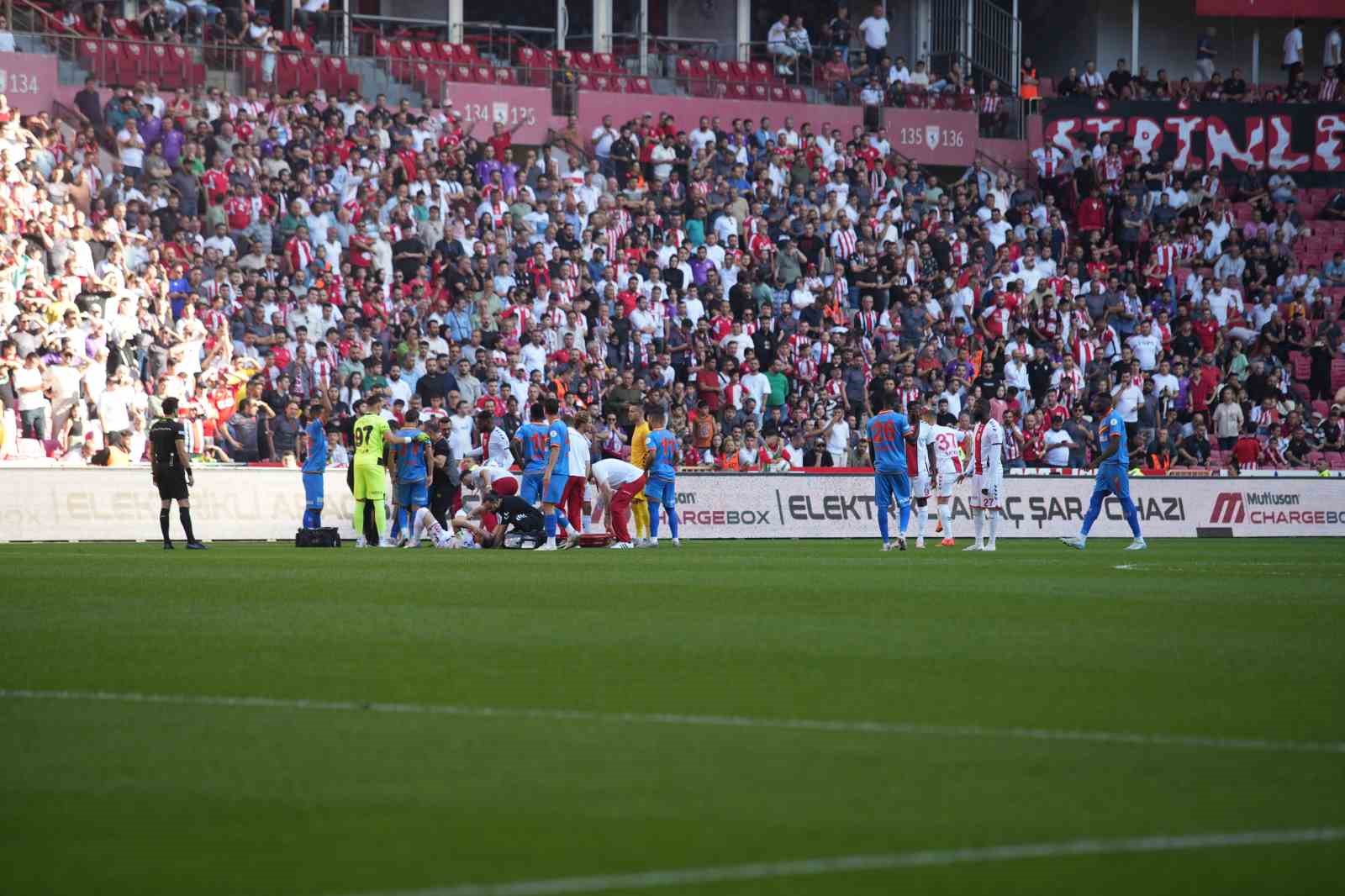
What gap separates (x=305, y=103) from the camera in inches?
1380

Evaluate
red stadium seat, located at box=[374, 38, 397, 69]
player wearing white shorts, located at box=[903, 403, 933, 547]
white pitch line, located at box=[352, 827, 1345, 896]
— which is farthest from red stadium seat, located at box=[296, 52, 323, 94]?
white pitch line, located at box=[352, 827, 1345, 896]

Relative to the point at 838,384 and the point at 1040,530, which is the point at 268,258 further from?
the point at 1040,530

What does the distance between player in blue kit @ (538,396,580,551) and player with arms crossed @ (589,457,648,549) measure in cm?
47

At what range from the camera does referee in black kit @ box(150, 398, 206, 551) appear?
76.8 ft

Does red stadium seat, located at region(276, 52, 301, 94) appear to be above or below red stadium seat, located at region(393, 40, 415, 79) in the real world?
below

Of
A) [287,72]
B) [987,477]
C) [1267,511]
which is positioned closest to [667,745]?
[987,477]

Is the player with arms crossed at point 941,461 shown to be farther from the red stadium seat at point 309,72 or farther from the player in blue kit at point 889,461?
the red stadium seat at point 309,72

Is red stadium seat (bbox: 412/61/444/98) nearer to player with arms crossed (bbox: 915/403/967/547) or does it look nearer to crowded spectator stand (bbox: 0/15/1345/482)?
crowded spectator stand (bbox: 0/15/1345/482)

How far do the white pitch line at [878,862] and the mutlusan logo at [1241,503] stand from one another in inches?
1107

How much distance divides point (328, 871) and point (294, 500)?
75.5 ft

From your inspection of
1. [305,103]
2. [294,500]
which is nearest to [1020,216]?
[305,103]

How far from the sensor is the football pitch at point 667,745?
5.85 meters

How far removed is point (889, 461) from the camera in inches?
→ 981

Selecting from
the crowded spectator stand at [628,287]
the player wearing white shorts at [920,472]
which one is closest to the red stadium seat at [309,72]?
the crowded spectator stand at [628,287]
